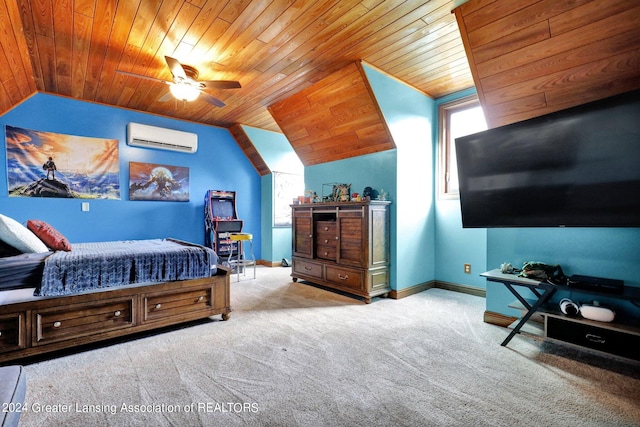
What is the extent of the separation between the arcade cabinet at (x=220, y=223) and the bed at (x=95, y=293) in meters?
2.10

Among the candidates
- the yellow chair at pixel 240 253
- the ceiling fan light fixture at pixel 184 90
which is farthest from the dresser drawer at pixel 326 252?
the ceiling fan light fixture at pixel 184 90

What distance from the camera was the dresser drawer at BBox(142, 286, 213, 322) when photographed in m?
2.46

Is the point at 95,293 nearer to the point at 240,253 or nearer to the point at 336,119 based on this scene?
the point at 240,253

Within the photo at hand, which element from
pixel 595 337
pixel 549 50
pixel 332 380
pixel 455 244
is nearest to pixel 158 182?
pixel 332 380

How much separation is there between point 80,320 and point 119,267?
0.46 metres

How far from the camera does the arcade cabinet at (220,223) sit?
4930mm

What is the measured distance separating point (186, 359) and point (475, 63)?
3.35 m

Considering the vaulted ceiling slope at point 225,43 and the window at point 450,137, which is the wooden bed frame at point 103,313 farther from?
the window at point 450,137

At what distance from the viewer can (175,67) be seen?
8.87ft

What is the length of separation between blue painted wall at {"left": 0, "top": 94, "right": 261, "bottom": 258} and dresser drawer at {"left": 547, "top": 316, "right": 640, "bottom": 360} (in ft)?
16.3

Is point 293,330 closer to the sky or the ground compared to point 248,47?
closer to the ground

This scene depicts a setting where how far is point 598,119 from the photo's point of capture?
188cm

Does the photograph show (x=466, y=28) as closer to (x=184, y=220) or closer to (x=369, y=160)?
(x=369, y=160)

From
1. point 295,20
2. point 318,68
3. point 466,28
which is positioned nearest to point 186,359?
point 295,20
